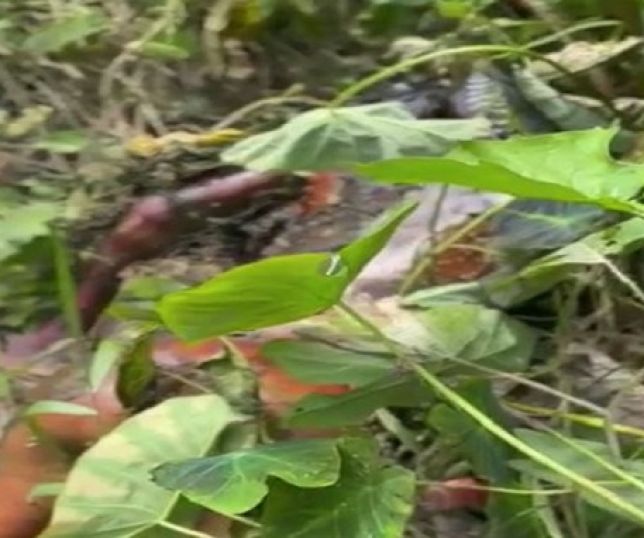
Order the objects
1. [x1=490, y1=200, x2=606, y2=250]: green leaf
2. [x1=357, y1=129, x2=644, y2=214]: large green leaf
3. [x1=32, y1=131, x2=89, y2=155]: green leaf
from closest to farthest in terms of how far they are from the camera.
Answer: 1. [x1=357, y1=129, x2=644, y2=214]: large green leaf
2. [x1=490, y1=200, x2=606, y2=250]: green leaf
3. [x1=32, y1=131, x2=89, y2=155]: green leaf

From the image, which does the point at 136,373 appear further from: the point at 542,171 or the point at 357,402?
the point at 542,171

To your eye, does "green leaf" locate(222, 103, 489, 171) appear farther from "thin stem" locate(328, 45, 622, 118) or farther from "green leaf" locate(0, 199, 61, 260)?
"green leaf" locate(0, 199, 61, 260)

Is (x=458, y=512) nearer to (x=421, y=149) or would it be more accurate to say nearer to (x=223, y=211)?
(x=421, y=149)

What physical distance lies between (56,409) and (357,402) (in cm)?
16

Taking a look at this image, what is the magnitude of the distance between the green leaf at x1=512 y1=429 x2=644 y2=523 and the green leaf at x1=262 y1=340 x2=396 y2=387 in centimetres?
7

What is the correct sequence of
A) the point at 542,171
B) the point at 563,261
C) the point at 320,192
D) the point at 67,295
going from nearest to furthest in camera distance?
the point at 542,171 → the point at 563,261 → the point at 67,295 → the point at 320,192

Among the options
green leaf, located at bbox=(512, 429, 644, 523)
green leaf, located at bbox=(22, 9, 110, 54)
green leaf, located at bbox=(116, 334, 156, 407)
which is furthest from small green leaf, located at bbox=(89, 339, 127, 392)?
green leaf, located at bbox=(22, 9, 110, 54)

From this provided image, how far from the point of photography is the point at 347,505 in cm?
59

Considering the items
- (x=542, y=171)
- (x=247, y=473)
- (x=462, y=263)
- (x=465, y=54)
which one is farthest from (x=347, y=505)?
(x=465, y=54)

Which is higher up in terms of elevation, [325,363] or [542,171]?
[542,171]

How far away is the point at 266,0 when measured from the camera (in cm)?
106

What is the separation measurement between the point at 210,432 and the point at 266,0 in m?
0.48

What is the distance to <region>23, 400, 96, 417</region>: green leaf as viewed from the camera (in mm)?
712

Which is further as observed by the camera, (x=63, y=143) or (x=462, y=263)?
(x=63, y=143)
